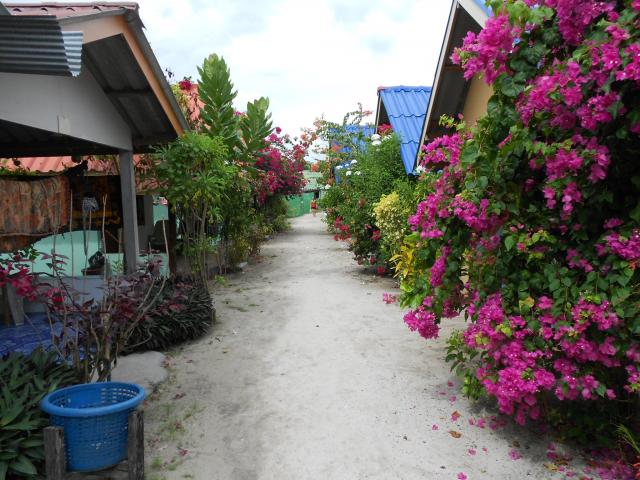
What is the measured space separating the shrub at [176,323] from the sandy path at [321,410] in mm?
204

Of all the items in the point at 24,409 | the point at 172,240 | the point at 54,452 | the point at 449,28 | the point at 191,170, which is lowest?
the point at 54,452

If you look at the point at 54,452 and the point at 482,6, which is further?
the point at 482,6

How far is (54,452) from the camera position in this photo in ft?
8.73

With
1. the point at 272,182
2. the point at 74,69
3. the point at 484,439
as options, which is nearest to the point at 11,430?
the point at 74,69

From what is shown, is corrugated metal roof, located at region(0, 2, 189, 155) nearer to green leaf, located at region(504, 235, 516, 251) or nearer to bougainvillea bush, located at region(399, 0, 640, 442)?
bougainvillea bush, located at region(399, 0, 640, 442)

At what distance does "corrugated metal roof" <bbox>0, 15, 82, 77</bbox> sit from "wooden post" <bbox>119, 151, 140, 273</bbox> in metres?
4.18

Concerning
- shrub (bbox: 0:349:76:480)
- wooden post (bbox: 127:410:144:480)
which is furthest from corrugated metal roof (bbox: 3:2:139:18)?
wooden post (bbox: 127:410:144:480)

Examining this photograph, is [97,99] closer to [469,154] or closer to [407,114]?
[469,154]

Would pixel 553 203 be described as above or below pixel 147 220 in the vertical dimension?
above

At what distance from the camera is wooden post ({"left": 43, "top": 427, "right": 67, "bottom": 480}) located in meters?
2.66

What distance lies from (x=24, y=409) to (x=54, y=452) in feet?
1.53

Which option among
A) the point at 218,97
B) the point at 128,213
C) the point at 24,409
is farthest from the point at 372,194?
the point at 24,409

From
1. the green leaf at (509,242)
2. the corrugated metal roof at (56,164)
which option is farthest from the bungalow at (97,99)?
the green leaf at (509,242)

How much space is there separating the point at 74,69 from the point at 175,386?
124 inches
